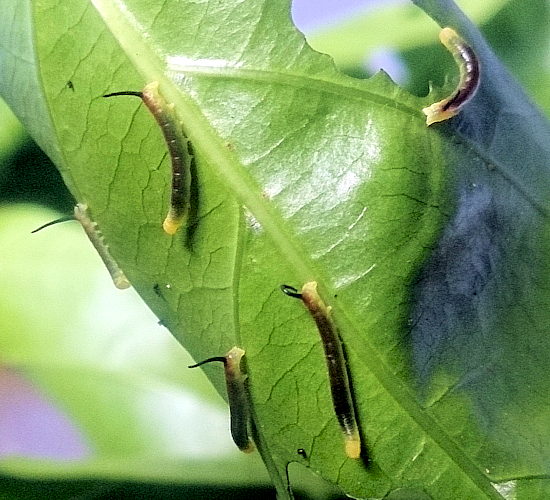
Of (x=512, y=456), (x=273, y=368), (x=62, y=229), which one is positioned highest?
(x=273, y=368)

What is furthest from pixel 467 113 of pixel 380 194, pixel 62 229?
pixel 62 229

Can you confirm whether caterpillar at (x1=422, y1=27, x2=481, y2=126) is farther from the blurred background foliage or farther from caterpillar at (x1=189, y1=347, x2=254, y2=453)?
the blurred background foliage

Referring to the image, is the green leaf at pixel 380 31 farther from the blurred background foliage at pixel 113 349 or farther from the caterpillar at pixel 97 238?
the caterpillar at pixel 97 238

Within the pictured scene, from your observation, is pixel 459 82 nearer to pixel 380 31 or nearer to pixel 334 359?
pixel 334 359

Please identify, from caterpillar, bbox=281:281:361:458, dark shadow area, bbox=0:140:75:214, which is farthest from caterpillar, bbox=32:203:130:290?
dark shadow area, bbox=0:140:75:214

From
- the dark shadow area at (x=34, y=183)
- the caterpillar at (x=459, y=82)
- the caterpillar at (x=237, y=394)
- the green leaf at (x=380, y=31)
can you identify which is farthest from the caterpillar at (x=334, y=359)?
the dark shadow area at (x=34, y=183)

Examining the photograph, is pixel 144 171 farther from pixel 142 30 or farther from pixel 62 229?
pixel 62 229
